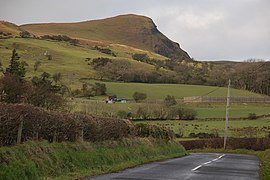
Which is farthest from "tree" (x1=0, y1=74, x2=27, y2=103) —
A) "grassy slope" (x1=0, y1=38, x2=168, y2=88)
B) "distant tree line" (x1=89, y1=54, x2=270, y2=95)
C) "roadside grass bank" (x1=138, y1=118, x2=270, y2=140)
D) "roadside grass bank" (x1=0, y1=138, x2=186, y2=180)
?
"distant tree line" (x1=89, y1=54, x2=270, y2=95)

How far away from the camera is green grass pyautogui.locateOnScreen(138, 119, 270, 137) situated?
8262cm

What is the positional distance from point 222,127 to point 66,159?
242 ft

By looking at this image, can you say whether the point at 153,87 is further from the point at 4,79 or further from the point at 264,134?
the point at 4,79

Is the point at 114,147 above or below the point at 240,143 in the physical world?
above

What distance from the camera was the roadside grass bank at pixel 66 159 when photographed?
14.3 metres

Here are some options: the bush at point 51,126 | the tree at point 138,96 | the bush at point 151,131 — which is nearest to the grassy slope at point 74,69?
the tree at point 138,96

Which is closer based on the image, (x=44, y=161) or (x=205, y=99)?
(x=44, y=161)

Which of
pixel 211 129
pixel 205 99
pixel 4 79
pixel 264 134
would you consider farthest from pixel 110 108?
pixel 4 79

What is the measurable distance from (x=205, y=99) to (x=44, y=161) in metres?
109

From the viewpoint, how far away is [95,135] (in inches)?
890

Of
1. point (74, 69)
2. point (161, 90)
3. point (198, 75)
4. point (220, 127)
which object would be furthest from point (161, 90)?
point (220, 127)

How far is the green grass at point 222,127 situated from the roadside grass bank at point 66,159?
190 ft

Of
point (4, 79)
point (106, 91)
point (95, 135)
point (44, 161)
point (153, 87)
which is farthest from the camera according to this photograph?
point (153, 87)

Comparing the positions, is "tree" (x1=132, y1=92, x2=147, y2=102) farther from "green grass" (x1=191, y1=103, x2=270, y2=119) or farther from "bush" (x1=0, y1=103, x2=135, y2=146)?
"bush" (x1=0, y1=103, x2=135, y2=146)
